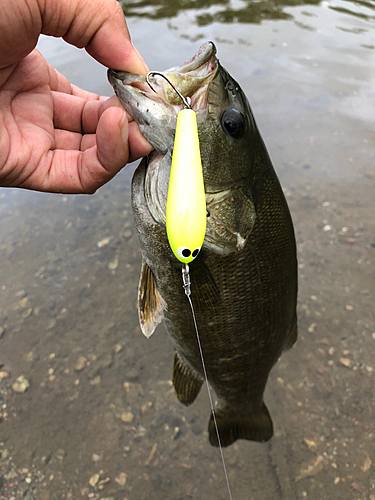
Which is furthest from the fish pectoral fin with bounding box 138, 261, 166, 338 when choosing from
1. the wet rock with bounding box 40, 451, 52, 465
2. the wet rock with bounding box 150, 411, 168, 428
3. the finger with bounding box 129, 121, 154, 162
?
the wet rock with bounding box 40, 451, 52, 465

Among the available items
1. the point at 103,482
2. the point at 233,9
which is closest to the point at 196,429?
the point at 103,482

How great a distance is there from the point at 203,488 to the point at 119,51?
2635 millimetres

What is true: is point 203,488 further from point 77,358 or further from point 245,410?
point 77,358

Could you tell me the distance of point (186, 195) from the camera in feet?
4.10

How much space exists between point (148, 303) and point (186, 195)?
2.90 ft

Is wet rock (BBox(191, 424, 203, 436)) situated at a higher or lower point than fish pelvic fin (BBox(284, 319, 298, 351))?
lower

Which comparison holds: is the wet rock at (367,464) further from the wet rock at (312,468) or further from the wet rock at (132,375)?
the wet rock at (132,375)

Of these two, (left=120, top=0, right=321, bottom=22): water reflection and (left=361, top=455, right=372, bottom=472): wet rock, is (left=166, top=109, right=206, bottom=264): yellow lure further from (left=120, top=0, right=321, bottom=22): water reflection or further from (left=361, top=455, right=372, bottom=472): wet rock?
(left=120, top=0, right=321, bottom=22): water reflection

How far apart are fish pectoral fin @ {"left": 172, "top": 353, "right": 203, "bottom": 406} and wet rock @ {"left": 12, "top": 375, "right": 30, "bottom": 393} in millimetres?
1270

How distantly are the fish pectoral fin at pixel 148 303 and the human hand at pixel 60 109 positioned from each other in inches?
21.0

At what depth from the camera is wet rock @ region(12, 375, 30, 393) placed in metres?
2.86

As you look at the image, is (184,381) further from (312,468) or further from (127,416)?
(312,468)

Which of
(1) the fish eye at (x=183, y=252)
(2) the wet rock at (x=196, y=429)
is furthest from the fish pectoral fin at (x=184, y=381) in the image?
(1) the fish eye at (x=183, y=252)

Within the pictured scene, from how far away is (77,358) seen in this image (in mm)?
3039
